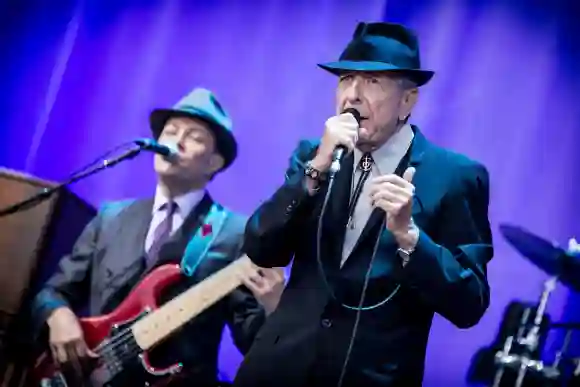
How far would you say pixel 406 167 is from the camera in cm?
156

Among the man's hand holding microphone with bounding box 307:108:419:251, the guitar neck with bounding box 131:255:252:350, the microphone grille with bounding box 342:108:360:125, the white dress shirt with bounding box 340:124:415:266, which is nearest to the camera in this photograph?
the man's hand holding microphone with bounding box 307:108:419:251

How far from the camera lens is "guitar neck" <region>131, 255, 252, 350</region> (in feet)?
6.24

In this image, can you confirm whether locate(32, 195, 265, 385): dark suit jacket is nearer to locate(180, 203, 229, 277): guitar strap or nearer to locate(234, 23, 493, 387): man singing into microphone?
locate(180, 203, 229, 277): guitar strap

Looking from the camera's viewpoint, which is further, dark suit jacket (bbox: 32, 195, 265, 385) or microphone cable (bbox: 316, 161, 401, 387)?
dark suit jacket (bbox: 32, 195, 265, 385)

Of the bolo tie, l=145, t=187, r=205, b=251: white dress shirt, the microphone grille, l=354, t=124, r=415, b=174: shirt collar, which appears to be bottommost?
l=145, t=187, r=205, b=251: white dress shirt

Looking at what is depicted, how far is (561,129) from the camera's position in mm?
1798

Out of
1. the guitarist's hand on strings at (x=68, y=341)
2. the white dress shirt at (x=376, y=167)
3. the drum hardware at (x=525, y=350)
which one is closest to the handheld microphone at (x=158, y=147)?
the guitarist's hand on strings at (x=68, y=341)

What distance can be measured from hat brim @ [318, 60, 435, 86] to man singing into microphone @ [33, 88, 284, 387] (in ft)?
1.66

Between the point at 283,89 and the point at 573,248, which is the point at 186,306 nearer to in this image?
the point at 283,89

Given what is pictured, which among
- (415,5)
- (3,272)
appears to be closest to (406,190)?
(415,5)

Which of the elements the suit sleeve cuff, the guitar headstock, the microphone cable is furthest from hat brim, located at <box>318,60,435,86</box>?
the guitar headstock

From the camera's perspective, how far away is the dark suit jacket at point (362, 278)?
1.50m

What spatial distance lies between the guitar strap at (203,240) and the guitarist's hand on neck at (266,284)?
0.17 metres

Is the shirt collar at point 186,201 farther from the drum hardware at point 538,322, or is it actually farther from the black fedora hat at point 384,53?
the drum hardware at point 538,322
